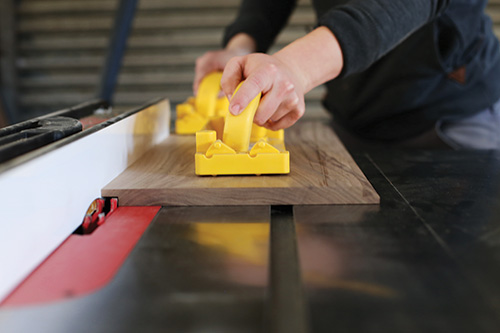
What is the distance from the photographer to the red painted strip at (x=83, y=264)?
19.2 inches

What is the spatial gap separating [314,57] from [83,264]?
0.65 metres

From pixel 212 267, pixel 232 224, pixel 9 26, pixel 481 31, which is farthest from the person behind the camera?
pixel 9 26

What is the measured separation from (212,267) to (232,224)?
142 millimetres

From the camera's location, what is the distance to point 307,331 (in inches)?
15.9

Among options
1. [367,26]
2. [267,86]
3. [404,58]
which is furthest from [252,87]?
[404,58]

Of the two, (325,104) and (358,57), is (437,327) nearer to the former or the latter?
(358,57)

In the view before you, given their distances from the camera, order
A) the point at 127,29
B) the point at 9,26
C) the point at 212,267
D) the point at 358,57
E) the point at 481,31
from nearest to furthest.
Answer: the point at 212,267
the point at 358,57
the point at 481,31
the point at 127,29
the point at 9,26

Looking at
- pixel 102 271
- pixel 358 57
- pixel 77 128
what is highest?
pixel 358 57

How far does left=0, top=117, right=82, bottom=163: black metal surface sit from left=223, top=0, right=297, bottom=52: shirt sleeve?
114cm

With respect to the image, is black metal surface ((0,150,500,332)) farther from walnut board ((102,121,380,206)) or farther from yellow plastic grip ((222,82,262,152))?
yellow plastic grip ((222,82,262,152))

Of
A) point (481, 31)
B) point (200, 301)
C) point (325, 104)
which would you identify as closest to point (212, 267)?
point (200, 301)

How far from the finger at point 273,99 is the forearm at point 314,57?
54mm

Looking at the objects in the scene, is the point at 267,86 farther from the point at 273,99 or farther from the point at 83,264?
the point at 83,264

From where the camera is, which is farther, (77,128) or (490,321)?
(77,128)
